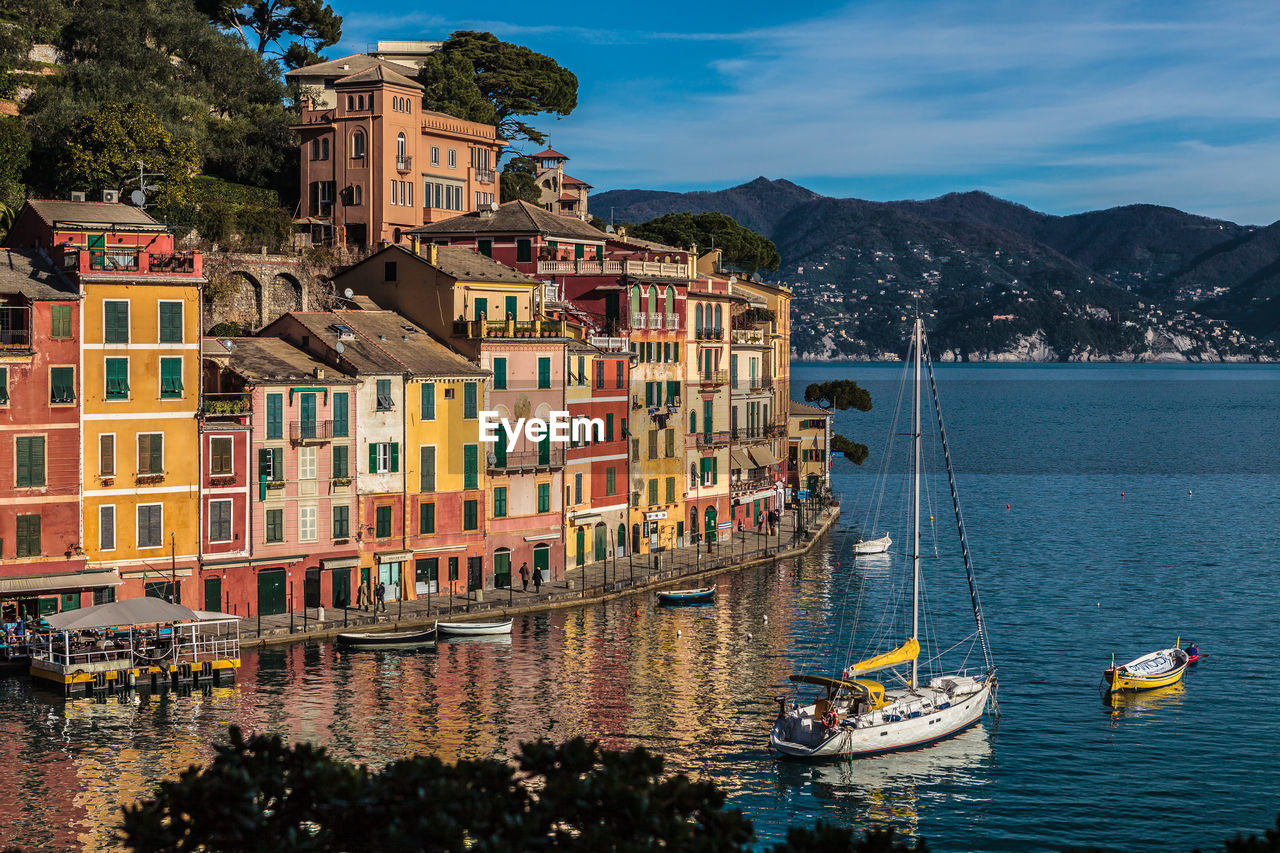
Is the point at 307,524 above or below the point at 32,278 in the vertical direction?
below

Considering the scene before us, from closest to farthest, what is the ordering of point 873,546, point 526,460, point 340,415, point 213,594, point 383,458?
point 213,594, point 340,415, point 383,458, point 526,460, point 873,546

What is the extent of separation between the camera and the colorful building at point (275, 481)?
7081 centimetres

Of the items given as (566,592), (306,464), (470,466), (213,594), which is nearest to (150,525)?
(213,594)

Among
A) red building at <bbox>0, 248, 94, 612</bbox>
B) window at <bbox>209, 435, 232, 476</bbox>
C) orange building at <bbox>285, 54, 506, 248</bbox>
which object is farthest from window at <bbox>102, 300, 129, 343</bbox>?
orange building at <bbox>285, 54, 506, 248</bbox>

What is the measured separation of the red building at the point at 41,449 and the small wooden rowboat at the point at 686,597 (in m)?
29.8

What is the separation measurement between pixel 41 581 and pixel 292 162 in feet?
178

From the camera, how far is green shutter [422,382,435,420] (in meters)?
79.1

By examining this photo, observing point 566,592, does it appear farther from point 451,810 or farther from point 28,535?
point 451,810

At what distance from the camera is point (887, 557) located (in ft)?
355

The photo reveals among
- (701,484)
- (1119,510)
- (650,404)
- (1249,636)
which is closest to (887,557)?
(701,484)

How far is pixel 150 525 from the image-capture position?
68.4 metres

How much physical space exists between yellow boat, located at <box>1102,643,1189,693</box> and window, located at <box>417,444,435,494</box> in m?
Answer: 34.6

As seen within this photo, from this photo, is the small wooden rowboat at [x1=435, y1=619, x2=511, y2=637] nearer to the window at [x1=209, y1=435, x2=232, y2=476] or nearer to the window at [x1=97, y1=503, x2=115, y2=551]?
the window at [x1=209, y1=435, x2=232, y2=476]

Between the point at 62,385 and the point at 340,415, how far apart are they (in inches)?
539
